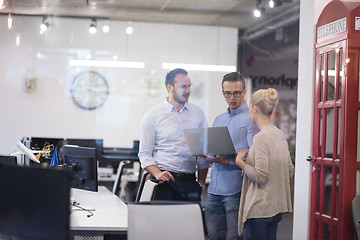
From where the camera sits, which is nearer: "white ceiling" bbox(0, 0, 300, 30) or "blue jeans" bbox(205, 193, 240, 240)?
"blue jeans" bbox(205, 193, 240, 240)

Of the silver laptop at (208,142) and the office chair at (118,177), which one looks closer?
the silver laptop at (208,142)

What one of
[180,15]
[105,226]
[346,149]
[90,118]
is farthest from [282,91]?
[105,226]

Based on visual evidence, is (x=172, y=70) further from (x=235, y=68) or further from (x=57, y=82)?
(x=57, y=82)

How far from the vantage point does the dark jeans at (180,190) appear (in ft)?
16.0

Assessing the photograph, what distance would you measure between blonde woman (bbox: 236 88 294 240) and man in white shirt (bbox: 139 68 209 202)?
435mm

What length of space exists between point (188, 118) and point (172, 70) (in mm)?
515

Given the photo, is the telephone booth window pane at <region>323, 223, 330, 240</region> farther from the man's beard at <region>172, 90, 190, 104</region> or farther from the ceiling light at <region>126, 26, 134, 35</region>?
the ceiling light at <region>126, 26, 134, 35</region>

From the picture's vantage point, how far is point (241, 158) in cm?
480

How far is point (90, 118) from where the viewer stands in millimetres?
5320

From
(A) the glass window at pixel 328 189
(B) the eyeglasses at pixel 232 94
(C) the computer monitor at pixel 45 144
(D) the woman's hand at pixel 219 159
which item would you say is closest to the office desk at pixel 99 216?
(C) the computer monitor at pixel 45 144

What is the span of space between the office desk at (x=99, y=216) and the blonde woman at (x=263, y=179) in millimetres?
1064

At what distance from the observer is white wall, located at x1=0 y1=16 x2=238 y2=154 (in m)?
5.23

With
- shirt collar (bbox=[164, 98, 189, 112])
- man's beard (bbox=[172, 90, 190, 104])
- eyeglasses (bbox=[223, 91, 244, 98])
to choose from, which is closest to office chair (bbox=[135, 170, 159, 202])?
shirt collar (bbox=[164, 98, 189, 112])

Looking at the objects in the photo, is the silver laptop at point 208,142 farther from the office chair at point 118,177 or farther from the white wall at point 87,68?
the office chair at point 118,177
